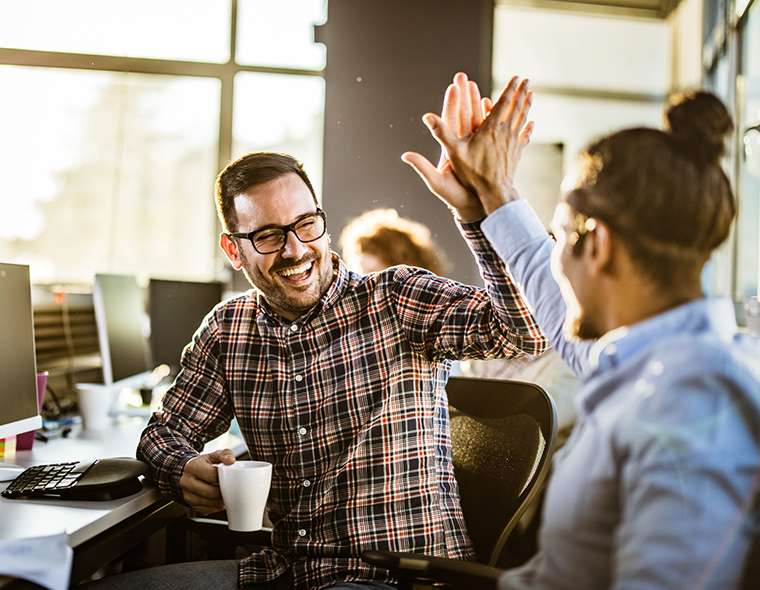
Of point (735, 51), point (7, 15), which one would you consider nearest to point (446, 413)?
point (735, 51)

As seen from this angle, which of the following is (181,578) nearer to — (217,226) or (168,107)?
(217,226)

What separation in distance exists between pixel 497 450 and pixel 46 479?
890 millimetres

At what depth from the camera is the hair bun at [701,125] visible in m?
0.85

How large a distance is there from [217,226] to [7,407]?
322cm

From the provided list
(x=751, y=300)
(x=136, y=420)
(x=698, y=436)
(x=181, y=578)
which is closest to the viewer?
(x=698, y=436)

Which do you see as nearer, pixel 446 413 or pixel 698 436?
pixel 698 436

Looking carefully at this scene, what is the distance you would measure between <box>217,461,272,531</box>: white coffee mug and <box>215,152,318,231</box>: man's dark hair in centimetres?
59

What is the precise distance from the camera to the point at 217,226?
4.96 meters

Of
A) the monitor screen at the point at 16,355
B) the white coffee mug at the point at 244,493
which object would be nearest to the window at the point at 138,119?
the monitor screen at the point at 16,355

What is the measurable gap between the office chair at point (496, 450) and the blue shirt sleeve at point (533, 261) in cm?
37

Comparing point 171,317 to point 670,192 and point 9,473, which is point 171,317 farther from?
point 670,192

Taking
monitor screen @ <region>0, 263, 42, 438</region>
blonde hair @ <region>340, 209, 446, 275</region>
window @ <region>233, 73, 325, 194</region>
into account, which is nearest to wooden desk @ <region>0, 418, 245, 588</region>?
monitor screen @ <region>0, 263, 42, 438</region>

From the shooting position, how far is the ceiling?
5430 mm

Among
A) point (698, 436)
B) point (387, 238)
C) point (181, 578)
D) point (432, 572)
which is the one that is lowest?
point (181, 578)
